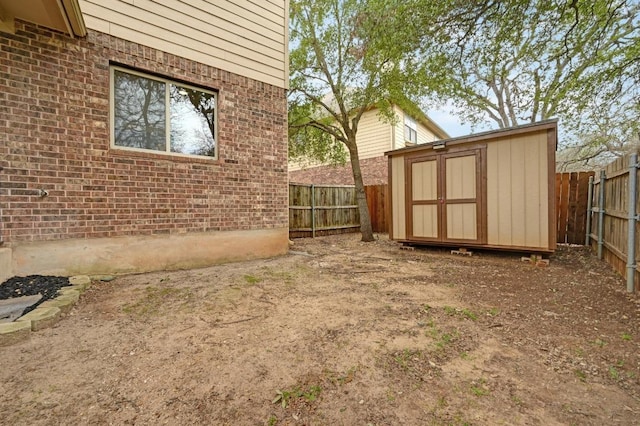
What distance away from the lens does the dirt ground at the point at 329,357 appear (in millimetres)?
1486

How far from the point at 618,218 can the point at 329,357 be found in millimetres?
5062

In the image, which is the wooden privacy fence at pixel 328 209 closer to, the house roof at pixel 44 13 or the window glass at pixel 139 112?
the window glass at pixel 139 112

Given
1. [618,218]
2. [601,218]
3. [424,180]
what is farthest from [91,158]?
[601,218]

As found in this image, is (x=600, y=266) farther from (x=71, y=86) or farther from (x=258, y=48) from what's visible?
(x=71, y=86)

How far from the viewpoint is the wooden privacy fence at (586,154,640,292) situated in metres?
3.44

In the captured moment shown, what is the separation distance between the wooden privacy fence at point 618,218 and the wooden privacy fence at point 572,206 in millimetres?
313

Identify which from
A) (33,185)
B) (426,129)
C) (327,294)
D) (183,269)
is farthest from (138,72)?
(426,129)

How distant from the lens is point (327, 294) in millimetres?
3383

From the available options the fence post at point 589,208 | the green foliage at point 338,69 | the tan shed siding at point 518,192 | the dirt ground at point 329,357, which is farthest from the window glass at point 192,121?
the fence post at point 589,208

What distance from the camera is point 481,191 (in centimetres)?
567

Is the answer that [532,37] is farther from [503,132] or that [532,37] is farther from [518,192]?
[518,192]

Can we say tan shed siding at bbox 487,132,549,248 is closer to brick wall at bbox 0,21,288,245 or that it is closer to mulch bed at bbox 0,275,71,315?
brick wall at bbox 0,21,288,245

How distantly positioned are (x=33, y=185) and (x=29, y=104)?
949 millimetres

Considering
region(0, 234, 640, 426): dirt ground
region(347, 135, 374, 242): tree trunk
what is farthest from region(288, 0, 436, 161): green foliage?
region(0, 234, 640, 426): dirt ground
